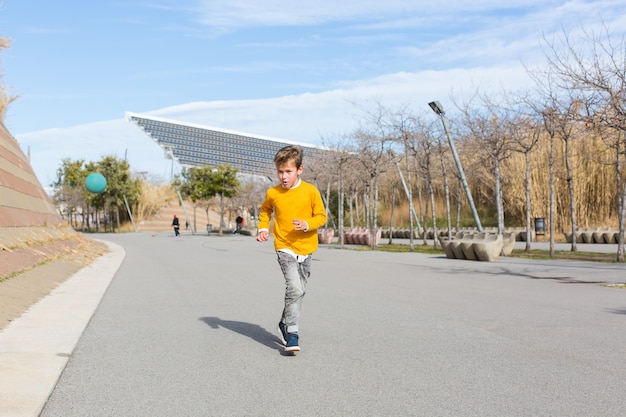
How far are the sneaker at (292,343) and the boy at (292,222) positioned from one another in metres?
0.19

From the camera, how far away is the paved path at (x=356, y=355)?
4.42 m

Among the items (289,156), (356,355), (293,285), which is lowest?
(356,355)

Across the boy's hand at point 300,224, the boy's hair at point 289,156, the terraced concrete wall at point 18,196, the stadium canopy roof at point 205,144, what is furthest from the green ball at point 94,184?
the boy's hand at point 300,224

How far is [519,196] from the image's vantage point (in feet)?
126

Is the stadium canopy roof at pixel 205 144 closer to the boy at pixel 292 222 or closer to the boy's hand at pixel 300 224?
the boy at pixel 292 222

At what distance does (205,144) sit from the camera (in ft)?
352

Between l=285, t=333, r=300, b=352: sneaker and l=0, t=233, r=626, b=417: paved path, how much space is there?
101 mm

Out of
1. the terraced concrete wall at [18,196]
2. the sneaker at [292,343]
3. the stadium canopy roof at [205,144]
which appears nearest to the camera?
the sneaker at [292,343]

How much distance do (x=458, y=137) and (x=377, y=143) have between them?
3.73 m

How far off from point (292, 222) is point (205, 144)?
10258cm

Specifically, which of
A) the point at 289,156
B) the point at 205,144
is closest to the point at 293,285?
the point at 289,156

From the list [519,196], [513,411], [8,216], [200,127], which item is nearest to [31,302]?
[8,216]

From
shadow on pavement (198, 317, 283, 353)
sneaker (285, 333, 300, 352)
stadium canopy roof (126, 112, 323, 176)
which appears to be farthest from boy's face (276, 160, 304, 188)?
stadium canopy roof (126, 112, 323, 176)

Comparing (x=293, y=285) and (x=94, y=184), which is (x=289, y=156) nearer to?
(x=293, y=285)
